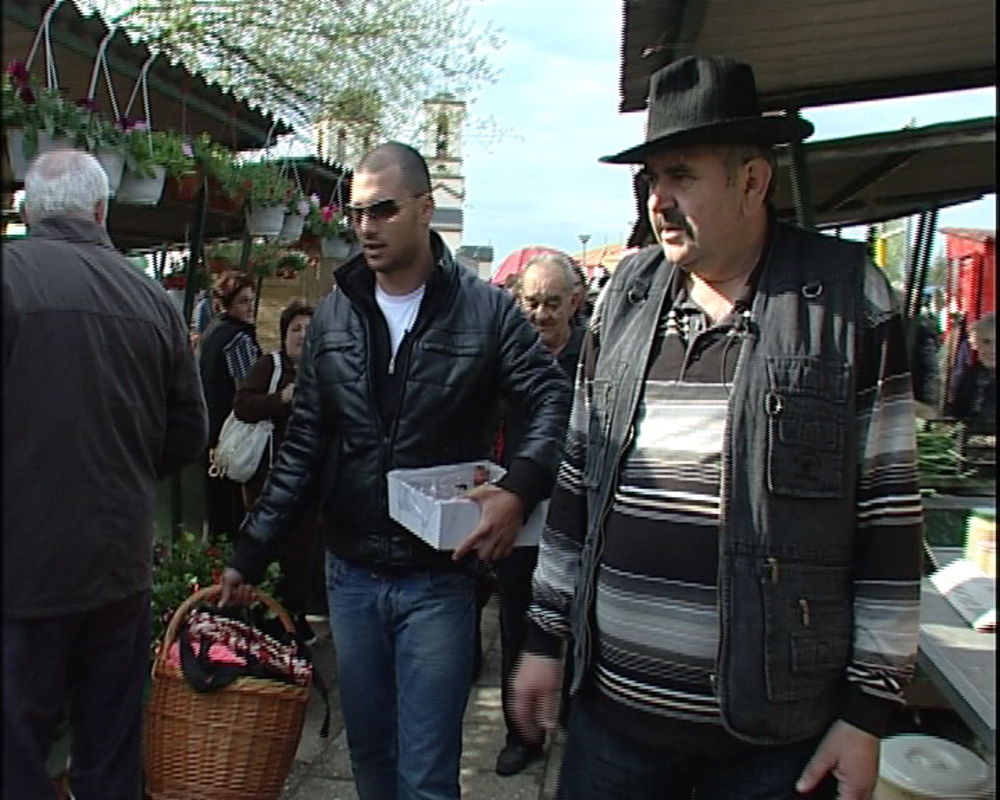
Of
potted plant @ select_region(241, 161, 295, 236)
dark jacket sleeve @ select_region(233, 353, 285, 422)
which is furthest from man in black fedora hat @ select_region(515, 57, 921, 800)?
potted plant @ select_region(241, 161, 295, 236)

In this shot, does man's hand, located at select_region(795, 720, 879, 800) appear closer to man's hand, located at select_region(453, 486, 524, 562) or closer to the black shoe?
man's hand, located at select_region(453, 486, 524, 562)

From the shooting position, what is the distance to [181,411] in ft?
9.68

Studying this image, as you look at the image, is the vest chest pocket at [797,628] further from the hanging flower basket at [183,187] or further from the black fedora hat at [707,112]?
the hanging flower basket at [183,187]

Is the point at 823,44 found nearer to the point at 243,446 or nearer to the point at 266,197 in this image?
the point at 243,446

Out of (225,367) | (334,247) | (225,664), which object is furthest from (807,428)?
(334,247)

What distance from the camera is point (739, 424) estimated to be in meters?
1.67

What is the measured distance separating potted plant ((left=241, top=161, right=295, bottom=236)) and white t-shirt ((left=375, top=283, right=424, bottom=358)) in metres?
3.10

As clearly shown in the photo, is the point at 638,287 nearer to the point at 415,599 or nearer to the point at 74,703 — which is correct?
the point at 415,599

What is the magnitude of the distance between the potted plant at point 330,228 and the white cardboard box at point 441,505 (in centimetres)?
442

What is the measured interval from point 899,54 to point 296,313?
317cm

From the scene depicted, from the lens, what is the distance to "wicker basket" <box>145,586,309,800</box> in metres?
3.08

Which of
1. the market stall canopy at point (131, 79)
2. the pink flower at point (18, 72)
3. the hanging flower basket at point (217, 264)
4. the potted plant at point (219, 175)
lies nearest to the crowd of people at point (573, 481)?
the pink flower at point (18, 72)

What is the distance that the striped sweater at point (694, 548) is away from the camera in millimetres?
1644

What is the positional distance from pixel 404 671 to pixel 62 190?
5.00 feet
